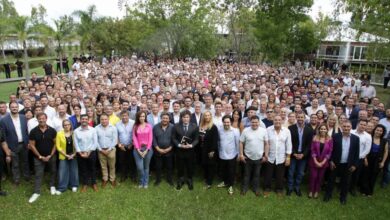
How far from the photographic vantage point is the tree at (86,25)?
32.8 metres

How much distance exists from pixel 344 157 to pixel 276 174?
1.42 metres

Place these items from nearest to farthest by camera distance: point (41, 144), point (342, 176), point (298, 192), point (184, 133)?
point (41, 144)
point (342, 176)
point (184, 133)
point (298, 192)

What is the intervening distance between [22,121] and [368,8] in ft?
41.7

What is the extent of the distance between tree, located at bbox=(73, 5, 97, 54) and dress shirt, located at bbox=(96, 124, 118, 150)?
29.0 meters

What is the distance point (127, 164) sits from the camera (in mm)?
6844

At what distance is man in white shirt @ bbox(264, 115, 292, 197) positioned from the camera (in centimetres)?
592

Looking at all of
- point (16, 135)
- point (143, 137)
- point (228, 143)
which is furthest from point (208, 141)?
point (16, 135)

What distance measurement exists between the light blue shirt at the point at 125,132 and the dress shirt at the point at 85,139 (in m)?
0.55

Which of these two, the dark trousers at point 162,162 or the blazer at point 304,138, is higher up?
the blazer at point 304,138

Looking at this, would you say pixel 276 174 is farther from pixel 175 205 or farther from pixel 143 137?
pixel 143 137

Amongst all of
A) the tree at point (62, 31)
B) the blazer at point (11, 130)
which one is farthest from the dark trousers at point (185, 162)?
the tree at point (62, 31)

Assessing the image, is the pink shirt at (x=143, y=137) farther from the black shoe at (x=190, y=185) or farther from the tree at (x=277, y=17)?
the tree at (x=277, y=17)

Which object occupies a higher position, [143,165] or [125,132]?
[125,132]

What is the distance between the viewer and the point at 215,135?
6195 mm
